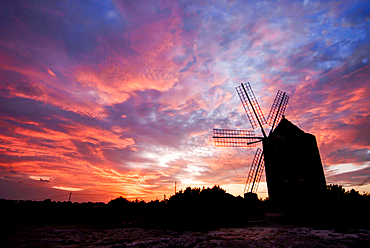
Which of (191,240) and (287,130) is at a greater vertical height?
(287,130)

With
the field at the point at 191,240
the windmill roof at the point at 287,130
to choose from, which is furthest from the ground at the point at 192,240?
the windmill roof at the point at 287,130

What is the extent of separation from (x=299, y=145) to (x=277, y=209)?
535 centimetres

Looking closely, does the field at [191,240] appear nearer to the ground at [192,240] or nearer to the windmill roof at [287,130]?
the ground at [192,240]

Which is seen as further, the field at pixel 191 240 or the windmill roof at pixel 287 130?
the windmill roof at pixel 287 130

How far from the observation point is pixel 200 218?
819 centimetres

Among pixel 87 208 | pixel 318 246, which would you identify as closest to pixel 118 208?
pixel 87 208

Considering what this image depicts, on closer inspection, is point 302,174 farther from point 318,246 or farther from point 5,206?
point 5,206

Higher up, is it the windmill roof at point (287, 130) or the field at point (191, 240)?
the windmill roof at point (287, 130)

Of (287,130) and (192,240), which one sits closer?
(192,240)

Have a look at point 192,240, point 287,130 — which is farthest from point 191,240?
point 287,130

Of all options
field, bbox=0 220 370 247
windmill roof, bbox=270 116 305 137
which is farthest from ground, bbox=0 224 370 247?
windmill roof, bbox=270 116 305 137

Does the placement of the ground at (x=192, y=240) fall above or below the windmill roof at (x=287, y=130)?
below

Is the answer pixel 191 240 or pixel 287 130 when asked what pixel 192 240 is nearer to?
pixel 191 240

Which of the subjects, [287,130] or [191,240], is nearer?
[191,240]
